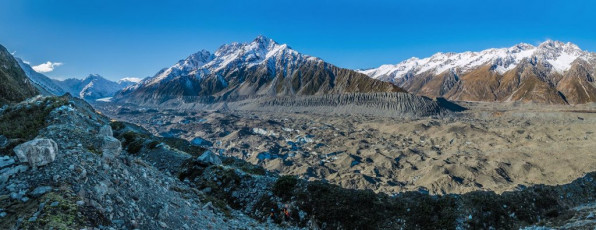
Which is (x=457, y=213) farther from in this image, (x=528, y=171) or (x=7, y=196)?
(x=528, y=171)

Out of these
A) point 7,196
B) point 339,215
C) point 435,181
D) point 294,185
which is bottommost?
point 435,181

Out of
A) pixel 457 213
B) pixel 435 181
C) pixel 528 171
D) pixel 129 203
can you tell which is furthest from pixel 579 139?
pixel 129 203

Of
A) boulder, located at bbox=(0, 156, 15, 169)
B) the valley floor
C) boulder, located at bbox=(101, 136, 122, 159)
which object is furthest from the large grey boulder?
the valley floor

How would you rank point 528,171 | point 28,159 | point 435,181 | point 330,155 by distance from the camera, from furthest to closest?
point 330,155
point 528,171
point 435,181
point 28,159

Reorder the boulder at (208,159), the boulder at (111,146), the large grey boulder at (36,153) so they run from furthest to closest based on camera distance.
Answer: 1. the boulder at (208,159)
2. the boulder at (111,146)
3. the large grey boulder at (36,153)

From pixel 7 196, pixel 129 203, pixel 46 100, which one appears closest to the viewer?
pixel 7 196

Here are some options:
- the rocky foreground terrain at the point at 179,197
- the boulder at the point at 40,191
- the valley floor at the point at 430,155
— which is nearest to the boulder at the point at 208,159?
the rocky foreground terrain at the point at 179,197

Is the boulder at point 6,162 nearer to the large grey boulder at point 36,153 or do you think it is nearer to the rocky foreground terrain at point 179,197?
the rocky foreground terrain at point 179,197

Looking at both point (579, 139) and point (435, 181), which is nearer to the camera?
point (435, 181)
